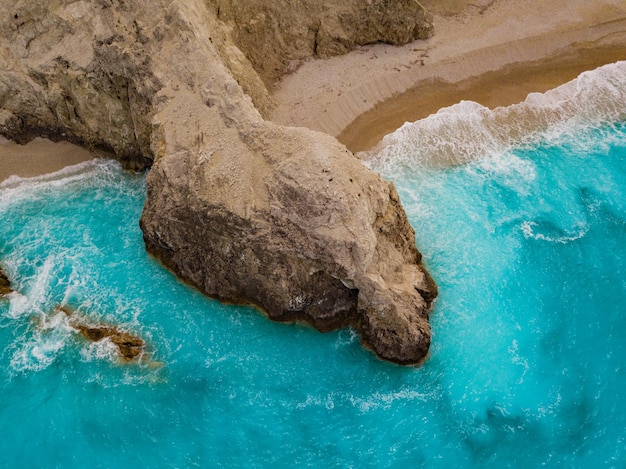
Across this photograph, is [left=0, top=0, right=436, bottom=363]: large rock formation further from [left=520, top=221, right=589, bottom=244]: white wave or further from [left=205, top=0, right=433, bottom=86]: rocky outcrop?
[left=520, top=221, right=589, bottom=244]: white wave

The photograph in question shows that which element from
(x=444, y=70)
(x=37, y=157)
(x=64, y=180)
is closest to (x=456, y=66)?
(x=444, y=70)

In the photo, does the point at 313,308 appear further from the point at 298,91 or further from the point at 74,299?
the point at 298,91

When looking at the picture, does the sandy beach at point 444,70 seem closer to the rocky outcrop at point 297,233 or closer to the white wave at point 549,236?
the rocky outcrop at point 297,233

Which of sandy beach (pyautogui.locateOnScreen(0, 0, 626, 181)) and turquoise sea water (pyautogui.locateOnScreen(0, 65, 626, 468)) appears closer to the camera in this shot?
turquoise sea water (pyautogui.locateOnScreen(0, 65, 626, 468))

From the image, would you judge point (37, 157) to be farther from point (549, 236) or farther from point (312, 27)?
point (549, 236)

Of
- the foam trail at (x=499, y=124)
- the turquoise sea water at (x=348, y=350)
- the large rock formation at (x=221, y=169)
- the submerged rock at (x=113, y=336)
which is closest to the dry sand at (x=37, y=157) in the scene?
the turquoise sea water at (x=348, y=350)

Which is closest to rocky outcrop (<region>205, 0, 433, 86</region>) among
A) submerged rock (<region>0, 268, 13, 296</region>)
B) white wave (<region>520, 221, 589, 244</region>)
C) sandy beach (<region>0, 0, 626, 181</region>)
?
sandy beach (<region>0, 0, 626, 181</region>)
